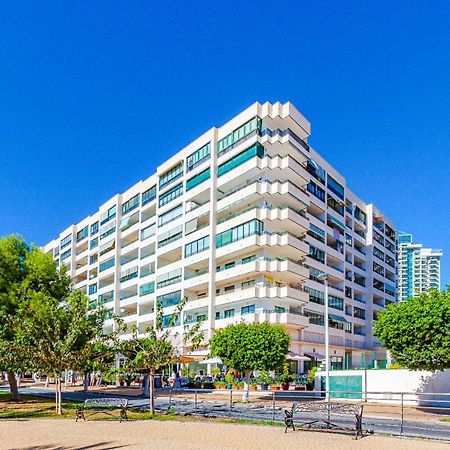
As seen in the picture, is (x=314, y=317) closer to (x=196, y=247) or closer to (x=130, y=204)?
(x=196, y=247)

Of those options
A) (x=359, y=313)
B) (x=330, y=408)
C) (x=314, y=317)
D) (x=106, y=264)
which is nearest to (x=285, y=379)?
(x=314, y=317)

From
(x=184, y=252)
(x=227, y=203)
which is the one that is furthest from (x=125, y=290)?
(x=227, y=203)

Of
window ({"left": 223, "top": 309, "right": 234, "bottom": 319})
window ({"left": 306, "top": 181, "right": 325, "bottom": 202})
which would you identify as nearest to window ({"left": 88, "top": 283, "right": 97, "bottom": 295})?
window ({"left": 223, "top": 309, "right": 234, "bottom": 319})

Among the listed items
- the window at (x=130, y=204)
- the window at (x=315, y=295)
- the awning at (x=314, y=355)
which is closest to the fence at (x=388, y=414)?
the awning at (x=314, y=355)

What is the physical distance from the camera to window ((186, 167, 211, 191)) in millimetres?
60188

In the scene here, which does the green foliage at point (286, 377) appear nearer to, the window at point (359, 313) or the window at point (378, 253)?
the window at point (359, 313)

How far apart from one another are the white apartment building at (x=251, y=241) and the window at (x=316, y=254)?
1.02ft

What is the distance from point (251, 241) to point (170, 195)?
57.5ft

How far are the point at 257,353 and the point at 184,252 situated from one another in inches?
1107

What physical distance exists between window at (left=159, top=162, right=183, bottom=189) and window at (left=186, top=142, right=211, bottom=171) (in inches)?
87.3

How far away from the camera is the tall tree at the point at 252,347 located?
115 ft

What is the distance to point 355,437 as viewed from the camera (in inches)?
659

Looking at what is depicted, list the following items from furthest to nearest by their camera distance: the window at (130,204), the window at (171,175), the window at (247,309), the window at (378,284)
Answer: the window at (378,284) → the window at (130,204) → the window at (171,175) → the window at (247,309)

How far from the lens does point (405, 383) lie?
31.4 metres
